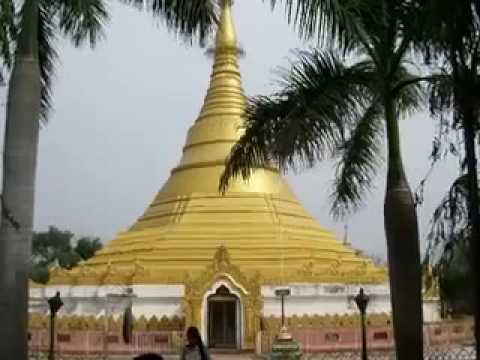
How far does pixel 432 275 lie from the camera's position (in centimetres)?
859

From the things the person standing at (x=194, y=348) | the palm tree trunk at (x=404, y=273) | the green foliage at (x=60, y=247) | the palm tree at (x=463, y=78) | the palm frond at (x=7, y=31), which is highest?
the green foliage at (x=60, y=247)

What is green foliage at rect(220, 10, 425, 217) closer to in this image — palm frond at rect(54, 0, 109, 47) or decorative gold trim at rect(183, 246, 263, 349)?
palm frond at rect(54, 0, 109, 47)

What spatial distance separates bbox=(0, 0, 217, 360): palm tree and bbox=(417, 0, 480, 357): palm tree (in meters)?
2.32

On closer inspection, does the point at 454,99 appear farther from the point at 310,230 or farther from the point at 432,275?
the point at 310,230

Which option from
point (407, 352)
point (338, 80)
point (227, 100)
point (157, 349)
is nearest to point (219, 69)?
point (227, 100)

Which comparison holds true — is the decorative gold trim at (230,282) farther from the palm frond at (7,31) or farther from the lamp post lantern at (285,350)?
the palm frond at (7,31)

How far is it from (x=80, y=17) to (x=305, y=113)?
2.87m

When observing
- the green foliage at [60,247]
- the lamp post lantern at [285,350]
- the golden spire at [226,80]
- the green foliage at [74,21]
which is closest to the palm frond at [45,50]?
the green foliage at [74,21]

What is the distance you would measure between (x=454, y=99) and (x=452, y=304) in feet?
11.4

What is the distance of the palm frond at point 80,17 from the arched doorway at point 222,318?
16436mm

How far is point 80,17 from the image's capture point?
8375 millimetres

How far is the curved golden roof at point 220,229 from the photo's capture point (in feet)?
84.0

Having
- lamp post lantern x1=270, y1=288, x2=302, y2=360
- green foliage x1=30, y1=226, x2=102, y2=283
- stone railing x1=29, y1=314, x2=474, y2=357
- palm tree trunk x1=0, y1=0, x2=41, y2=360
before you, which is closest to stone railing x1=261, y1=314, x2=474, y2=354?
stone railing x1=29, y1=314, x2=474, y2=357

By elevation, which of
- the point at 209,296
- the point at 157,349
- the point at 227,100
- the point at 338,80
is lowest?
the point at 157,349
